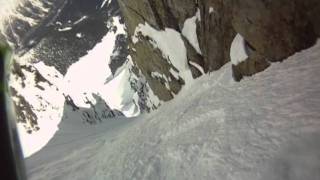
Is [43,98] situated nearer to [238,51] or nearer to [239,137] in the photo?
[238,51]

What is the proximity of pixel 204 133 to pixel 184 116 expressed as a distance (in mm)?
3410

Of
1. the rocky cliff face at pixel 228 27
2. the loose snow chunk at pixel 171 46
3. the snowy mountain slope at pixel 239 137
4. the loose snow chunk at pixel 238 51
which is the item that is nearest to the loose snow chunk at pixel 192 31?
the rocky cliff face at pixel 228 27

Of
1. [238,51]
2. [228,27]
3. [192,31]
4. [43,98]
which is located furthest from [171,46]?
[43,98]

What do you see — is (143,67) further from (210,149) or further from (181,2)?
(210,149)

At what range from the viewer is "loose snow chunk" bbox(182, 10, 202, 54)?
25531mm

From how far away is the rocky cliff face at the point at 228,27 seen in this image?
47.4 ft

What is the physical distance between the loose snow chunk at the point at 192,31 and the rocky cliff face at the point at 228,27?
0.19 feet

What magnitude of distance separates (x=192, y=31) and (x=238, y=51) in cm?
828

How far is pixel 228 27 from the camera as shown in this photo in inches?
795

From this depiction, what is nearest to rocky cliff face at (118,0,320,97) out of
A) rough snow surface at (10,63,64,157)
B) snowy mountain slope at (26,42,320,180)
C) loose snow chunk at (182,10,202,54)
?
loose snow chunk at (182,10,202,54)

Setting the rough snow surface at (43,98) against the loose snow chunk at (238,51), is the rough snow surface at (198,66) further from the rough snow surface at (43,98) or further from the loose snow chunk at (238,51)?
the rough snow surface at (43,98)

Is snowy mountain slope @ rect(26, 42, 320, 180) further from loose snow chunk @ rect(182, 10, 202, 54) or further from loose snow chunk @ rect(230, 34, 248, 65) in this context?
loose snow chunk @ rect(182, 10, 202, 54)

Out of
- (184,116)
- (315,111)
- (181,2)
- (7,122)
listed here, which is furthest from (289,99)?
(181,2)

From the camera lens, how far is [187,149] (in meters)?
10.8
